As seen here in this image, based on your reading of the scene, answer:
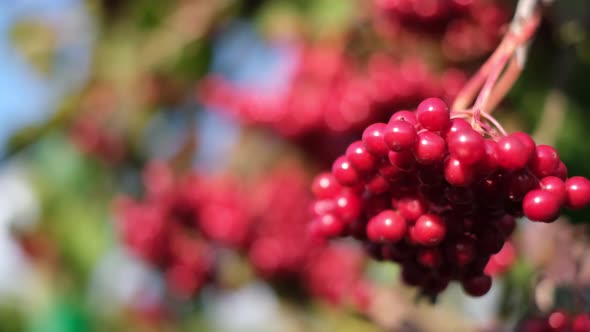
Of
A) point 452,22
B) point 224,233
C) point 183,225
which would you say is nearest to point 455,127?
point 452,22

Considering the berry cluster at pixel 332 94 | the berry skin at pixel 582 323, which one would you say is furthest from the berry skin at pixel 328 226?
the berry cluster at pixel 332 94

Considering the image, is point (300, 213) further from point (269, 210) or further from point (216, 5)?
point (216, 5)

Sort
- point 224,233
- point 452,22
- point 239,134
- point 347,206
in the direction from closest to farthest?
1. point 347,206
2. point 452,22
3. point 224,233
4. point 239,134

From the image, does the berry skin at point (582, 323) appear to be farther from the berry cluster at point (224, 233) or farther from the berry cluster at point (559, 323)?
the berry cluster at point (224, 233)

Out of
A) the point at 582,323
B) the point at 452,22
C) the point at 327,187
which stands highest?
the point at 452,22

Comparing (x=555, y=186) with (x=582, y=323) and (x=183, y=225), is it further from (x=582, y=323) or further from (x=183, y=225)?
(x=183, y=225)

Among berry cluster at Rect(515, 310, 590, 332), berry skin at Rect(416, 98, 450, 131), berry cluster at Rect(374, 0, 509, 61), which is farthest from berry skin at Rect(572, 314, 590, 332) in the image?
berry cluster at Rect(374, 0, 509, 61)

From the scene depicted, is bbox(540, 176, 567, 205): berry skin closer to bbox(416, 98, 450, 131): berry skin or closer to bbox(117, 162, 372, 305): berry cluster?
bbox(416, 98, 450, 131): berry skin
